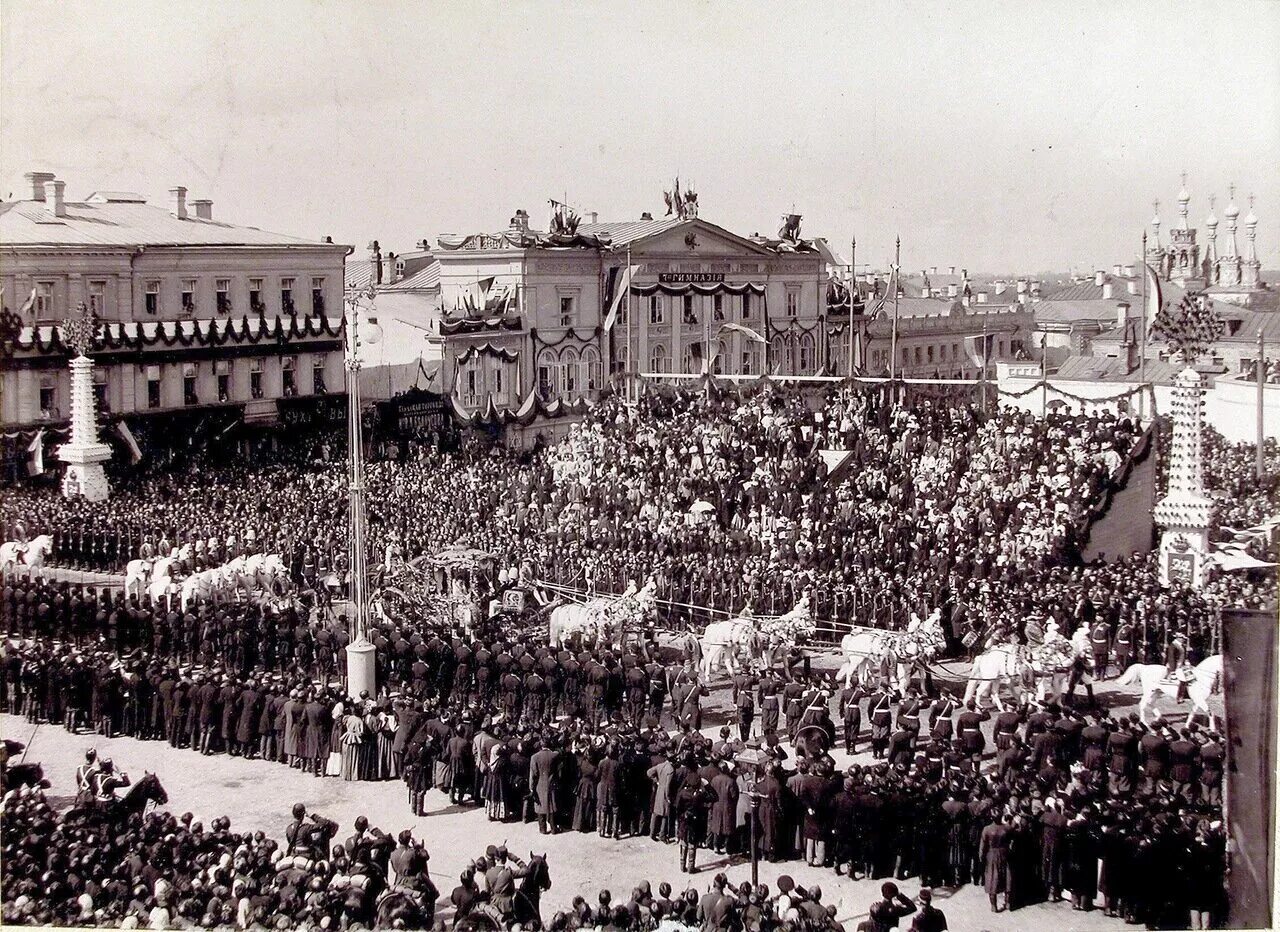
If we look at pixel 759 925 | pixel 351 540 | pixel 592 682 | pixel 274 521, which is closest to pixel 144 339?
pixel 274 521

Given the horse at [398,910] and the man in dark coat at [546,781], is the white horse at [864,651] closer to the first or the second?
the man in dark coat at [546,781]

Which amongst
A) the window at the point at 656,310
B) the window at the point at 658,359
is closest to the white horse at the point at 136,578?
the window at the point at 658,359

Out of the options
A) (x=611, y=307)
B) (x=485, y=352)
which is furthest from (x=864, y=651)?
(x=611, y=307)

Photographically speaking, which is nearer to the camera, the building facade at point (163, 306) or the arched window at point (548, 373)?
the building facade at point (163, 306)

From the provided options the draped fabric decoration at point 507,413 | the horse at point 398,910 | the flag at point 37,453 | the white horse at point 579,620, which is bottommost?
the horse at point 398,910

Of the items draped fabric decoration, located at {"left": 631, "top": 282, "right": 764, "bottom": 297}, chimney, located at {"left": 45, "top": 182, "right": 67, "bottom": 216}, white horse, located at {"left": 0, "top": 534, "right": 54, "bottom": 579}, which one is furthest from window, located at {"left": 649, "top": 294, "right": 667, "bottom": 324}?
white horse, located at {"left": 0, "top": 534, "right": 54, "bottom": 579}

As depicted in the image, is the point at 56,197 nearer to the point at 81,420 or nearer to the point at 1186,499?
the point at 81,420
